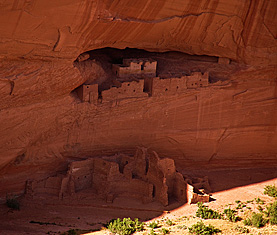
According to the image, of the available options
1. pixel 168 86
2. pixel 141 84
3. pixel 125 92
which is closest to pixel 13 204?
pixel 125 92

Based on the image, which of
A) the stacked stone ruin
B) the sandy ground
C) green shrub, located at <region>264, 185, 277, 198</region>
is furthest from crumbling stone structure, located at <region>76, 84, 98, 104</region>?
green shrub, located at <region>264, 185, 277, 198</region>

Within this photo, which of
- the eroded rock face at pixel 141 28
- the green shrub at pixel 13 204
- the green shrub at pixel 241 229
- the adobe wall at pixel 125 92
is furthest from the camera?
the adobe wall at pixel 125 92

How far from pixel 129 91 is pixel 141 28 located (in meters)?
1.53

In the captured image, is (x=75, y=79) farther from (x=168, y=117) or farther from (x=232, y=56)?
(x=232, y=56)

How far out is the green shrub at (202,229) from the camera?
33.4 ft

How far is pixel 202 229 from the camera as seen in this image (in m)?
10.2

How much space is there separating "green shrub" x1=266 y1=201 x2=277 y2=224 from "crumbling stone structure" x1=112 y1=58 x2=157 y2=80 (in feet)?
12.6

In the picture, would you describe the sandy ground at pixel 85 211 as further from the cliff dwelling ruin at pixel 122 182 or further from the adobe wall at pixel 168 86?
the adobe wall at pixel 168 86

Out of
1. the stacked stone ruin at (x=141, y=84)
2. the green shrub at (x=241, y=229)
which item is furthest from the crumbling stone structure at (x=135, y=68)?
the green shrub at (x=241, y=229)

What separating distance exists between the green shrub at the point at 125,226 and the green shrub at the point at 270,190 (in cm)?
337

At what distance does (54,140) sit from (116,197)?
174 cm

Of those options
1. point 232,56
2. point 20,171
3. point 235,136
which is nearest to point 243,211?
point 235,136

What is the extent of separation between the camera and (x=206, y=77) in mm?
12789

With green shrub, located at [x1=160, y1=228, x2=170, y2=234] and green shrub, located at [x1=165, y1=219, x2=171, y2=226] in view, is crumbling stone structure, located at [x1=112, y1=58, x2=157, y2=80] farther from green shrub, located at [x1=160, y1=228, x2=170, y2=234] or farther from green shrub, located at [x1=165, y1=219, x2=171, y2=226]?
green shrub, located at [x1=160, y1=228, x2=170, y2=234]
